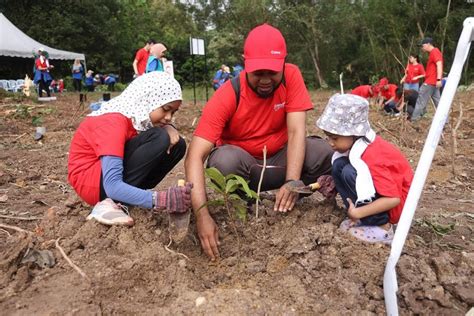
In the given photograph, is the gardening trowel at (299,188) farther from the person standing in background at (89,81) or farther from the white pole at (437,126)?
the person standing in background at (89,81)

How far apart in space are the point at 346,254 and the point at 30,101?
477 inches

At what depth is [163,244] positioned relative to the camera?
85.0 inches

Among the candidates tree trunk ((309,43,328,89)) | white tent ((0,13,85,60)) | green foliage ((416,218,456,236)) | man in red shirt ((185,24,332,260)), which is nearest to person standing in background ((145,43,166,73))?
man in red shirt ((185,24,332,260))

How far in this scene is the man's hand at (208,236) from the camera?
2180 millimetres

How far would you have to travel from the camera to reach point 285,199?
7.73ft

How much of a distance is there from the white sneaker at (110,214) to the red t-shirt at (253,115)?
0.58 m

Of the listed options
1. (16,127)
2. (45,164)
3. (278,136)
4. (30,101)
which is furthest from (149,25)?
(278,136)

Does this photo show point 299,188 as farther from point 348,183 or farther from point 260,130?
point 260,130

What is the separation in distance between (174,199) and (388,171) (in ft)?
3.14

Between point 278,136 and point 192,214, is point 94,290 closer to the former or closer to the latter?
point 192,214

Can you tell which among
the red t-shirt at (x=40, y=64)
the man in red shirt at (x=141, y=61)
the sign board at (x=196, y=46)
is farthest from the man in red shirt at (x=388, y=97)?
the red t-shirt at (x=40, y=64)

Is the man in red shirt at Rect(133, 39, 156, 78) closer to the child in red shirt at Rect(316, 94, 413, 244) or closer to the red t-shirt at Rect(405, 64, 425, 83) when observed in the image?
the red t-shirt at Rect(405, 64, 425, 83)

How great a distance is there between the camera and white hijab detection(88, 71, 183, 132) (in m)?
2.32

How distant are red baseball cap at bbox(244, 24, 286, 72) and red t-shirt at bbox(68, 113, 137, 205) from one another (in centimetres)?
69
